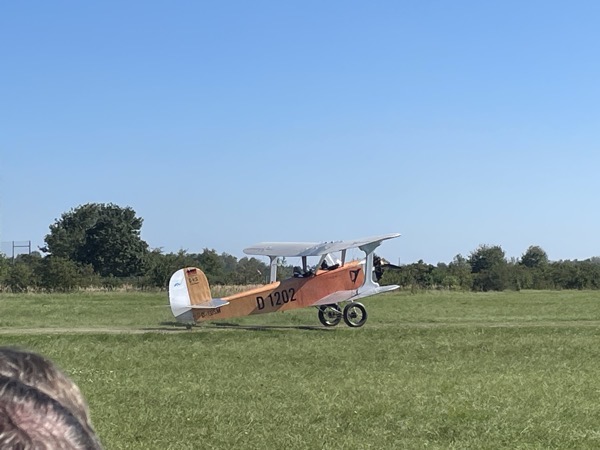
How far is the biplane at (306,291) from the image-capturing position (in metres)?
20.5

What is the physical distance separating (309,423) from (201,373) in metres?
4.20

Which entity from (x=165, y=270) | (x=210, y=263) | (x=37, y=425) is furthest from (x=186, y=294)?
(x=210, y=263)

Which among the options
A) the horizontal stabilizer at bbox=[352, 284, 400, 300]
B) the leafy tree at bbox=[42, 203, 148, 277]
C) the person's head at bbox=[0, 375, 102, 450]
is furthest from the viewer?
the leafy tree at bbox=[42, 203, 148, 277]

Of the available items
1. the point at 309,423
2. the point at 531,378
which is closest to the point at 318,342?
the point at 531,378

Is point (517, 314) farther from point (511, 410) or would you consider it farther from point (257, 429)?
point (257, 429)

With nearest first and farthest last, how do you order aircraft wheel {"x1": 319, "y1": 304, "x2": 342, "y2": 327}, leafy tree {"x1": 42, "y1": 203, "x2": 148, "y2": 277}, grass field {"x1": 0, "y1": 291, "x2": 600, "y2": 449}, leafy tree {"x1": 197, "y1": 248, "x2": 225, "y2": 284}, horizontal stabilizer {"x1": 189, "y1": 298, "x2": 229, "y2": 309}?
grass field {"x1": 0, "y1": 291, "x2": 600, "y2": 449} → horizontal stabilizer {"x1": 189, "y1": 298, "x2": 229, "y2": 309} → aircraft wheel {"x1": 319, "y1": 304, "x2": 342, "y2": 327} → leafy tree {"x1": 197, "y1": 248, "x2": 225, "y2": 284} → leafy tree {"x1": 42, "y1": 203, "x2": 148, "y2": 277}

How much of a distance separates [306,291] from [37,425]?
20825 millimetres

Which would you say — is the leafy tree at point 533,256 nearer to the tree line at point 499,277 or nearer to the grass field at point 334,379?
the tree line at point 499,277

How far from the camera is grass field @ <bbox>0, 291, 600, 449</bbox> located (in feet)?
24.0

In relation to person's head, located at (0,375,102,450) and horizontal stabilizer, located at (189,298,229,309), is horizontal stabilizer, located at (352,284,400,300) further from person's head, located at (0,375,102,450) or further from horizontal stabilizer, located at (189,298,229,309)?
person's head, located at (0,375,102,450)

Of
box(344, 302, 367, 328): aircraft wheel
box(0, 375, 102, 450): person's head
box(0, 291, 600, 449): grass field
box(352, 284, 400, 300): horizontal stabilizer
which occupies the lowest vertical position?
box(0, 291, 600, 449): grass field

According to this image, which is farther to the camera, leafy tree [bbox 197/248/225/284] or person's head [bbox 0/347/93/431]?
leafy tree [bbox 197/248/225/284]

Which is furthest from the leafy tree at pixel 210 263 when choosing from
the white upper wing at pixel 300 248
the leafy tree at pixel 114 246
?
the white upper wing at pixel 300 248

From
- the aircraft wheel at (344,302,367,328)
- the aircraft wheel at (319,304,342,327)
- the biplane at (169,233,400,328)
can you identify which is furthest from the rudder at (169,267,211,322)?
the aircraft wheel at (344,302,367,328)
